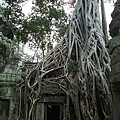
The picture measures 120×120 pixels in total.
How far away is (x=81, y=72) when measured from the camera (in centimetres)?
459

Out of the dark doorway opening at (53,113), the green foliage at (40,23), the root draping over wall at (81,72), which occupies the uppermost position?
the green foliage at (40,23)

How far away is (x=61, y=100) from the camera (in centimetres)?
464

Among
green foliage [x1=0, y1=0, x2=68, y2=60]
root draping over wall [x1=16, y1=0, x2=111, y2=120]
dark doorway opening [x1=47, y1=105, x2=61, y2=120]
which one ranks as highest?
green foliage [x1=0, y1=0, x2=68, y2=60]

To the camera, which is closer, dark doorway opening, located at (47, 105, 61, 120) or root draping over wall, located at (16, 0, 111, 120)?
root draping over wall, located at (16, 0, 111, 120)

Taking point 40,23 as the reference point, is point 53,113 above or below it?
below


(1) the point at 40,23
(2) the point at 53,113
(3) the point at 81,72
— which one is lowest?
(2) the point at 53,113

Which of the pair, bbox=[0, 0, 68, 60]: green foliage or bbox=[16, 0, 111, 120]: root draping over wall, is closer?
bbox=[16, 0, 111, 120]: root draping over wall

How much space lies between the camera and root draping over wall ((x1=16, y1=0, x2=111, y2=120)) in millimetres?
4266

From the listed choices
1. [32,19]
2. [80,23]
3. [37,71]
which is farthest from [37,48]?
[37,71]

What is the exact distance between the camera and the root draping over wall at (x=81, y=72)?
4266 mm

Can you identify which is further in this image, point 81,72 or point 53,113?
point 53,113

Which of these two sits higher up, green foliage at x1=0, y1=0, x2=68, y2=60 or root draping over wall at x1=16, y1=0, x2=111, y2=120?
green foliage at x1=0, y1=0, x2=68, y2=60

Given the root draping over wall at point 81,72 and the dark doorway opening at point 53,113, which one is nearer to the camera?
the root draping over wall at point 81,72

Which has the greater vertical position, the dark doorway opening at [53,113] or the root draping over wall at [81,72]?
the root draping over wall at [81,72]
